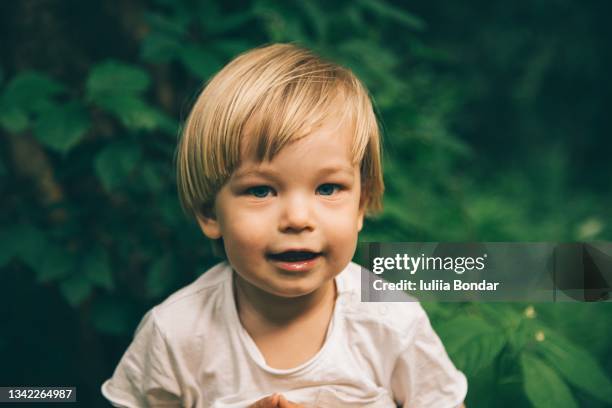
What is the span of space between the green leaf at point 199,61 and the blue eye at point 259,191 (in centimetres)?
60

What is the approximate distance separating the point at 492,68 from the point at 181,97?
2536mm

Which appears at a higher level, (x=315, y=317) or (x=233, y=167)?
(x=233, y=167)

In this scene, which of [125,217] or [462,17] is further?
[462,17]

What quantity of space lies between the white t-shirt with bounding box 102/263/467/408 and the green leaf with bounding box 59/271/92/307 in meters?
0.50

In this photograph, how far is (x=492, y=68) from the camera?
4.11m

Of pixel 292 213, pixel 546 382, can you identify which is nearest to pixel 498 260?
pixel 546 382

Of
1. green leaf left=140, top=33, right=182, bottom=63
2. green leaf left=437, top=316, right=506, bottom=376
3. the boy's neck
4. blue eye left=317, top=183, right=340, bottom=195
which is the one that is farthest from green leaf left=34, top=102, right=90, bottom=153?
green leaf left=437, top=316, right=506, bottom=376

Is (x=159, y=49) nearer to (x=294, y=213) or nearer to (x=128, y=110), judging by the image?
(x=128, y=110)

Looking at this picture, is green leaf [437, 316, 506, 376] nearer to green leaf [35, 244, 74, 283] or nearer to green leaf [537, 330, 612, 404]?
green leaf [537, 330, 612, 404]

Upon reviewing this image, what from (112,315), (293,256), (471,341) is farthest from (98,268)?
(471,341)

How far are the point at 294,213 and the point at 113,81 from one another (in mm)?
819

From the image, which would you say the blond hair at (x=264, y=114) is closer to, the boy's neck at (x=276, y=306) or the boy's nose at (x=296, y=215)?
the boy's nose at (x=296, y=215)

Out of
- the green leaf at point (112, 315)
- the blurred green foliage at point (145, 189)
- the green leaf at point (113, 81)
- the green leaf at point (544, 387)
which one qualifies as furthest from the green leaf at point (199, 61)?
the green leaf at point (544, 387)

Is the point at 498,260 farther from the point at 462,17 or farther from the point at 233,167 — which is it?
the point at 462,17
